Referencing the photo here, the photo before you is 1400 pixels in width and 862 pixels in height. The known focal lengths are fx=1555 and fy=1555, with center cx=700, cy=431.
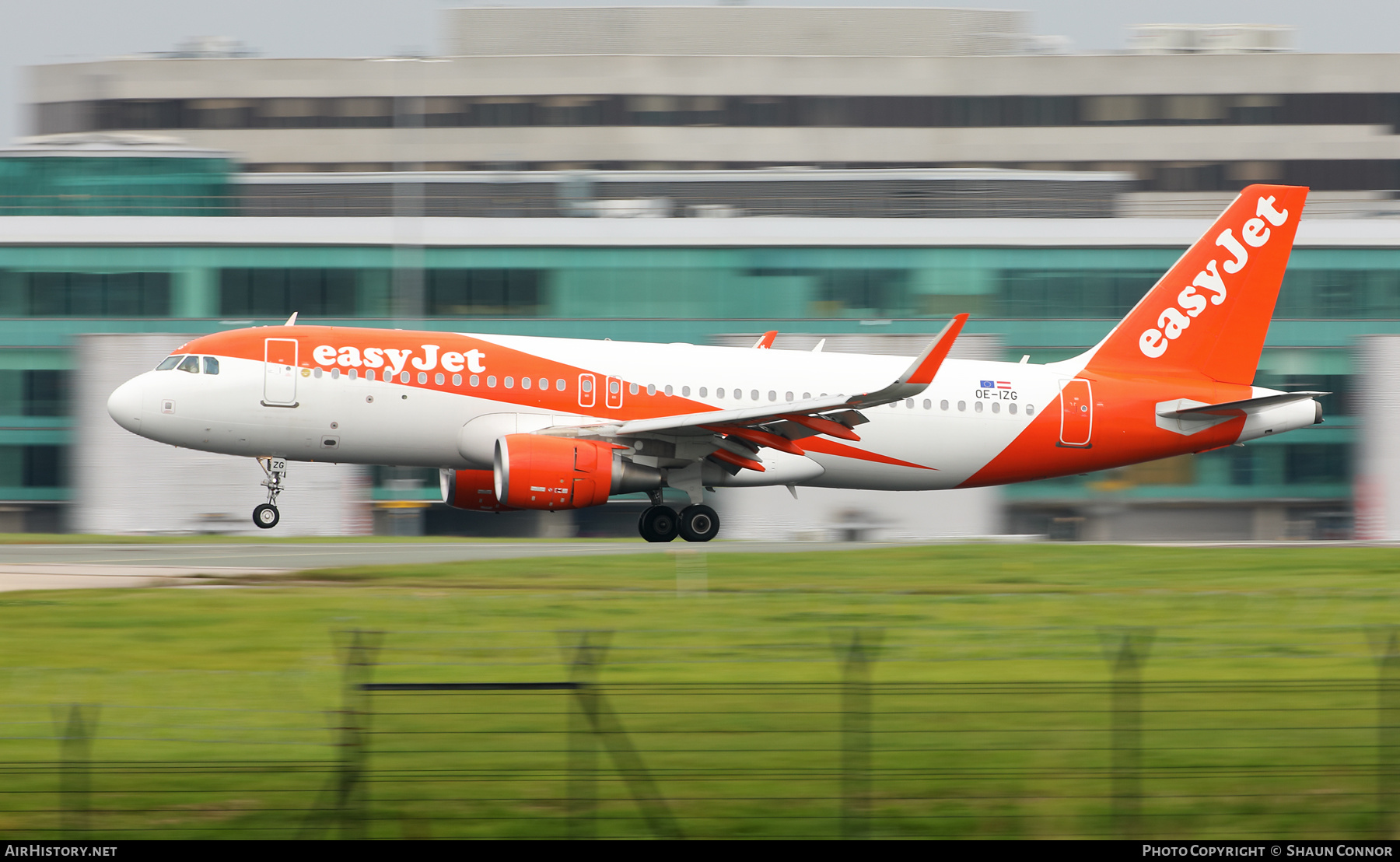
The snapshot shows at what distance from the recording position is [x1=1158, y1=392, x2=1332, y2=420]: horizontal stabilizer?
106ft

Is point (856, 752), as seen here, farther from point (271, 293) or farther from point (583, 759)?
point (271, 293)

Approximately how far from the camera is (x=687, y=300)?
155ft

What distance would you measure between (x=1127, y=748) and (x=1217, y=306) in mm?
24562

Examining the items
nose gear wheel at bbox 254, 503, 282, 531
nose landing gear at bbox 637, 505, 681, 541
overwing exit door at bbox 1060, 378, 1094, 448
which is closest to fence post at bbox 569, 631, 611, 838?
nose landing gear at bbox 637, 505, 681, 541

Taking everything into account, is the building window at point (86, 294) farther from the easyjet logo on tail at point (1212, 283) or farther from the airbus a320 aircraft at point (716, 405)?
the easyjet logo on tail at point (1212, 283)

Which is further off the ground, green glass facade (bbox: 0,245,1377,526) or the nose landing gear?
green glass facade (bbox: 0,245,1377,526)

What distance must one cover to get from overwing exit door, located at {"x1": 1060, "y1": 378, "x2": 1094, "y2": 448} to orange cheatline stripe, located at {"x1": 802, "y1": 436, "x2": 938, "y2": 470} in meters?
3.60

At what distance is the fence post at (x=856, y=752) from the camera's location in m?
10.0

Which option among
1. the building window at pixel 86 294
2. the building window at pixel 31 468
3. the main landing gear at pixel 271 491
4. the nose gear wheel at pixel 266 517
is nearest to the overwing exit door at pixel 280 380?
the main landing gear at pixel 271 491

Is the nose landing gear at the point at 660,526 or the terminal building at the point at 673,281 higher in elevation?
the terminal building at the point at 673,281

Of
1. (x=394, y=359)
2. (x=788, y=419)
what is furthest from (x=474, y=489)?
(x=788, y=419)

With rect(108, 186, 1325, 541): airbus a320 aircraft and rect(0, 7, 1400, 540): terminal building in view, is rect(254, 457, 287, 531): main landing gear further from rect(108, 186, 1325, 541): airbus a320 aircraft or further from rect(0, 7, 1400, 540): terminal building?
rect(0, 7, 1400, 540): terminal building

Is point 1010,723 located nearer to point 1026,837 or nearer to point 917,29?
point 1026,837

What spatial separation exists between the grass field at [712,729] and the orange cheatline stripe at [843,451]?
13.5m
